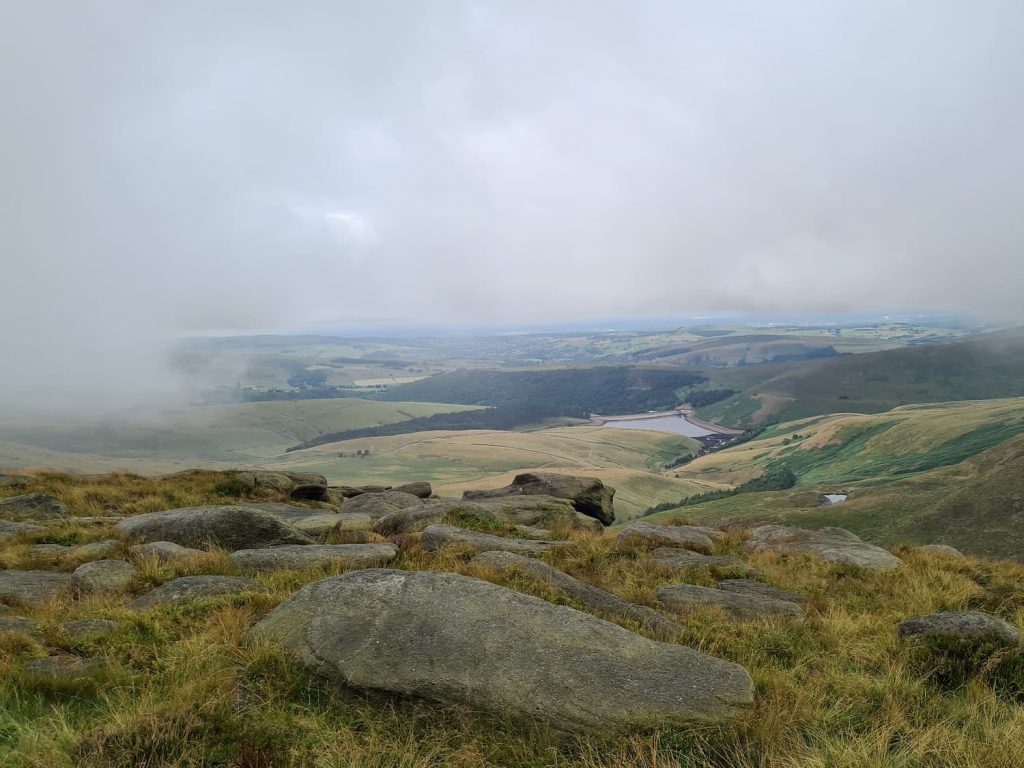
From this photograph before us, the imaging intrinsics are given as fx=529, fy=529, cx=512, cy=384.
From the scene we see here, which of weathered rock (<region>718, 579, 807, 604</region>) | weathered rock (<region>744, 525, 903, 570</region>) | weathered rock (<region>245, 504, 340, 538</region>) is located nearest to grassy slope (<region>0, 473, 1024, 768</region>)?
weathered rock (<region>718, 579, 807, 604</region>)

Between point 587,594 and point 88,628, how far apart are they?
7982mm

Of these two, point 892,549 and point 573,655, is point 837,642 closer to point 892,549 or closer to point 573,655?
point 573,655

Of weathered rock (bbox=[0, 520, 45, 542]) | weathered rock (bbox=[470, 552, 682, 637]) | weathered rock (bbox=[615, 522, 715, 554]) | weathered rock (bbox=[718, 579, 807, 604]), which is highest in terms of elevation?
weathered rock (bbox=[470, 552, 682, 637])

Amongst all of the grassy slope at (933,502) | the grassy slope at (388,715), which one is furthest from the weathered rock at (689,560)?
the grassy slope at (933,502)

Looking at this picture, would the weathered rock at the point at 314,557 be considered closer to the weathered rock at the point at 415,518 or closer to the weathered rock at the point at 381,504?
the weathered rock at the point at 415,518

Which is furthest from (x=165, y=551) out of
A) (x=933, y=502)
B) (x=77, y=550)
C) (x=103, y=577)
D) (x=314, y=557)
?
(x=933, y=502)

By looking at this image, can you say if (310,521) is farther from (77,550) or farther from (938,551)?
(938,551)

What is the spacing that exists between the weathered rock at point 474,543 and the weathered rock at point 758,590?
4324 mm

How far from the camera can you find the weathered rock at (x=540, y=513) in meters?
24.8

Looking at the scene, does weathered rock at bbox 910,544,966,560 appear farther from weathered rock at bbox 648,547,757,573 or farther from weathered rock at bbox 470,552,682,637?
weathered rock at bbox 470,552,682,637

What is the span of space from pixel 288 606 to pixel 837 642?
8882mm

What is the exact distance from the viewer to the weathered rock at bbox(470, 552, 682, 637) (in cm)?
909

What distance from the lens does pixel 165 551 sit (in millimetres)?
12578

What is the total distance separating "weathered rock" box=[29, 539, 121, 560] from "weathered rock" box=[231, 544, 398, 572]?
4.05 meters
